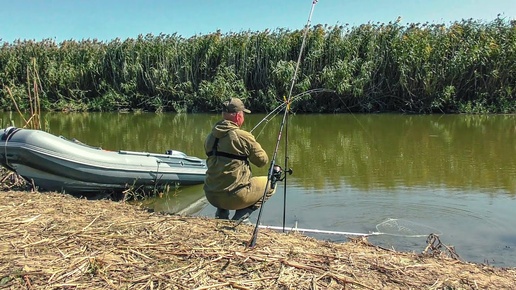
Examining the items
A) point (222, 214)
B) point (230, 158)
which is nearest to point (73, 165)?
point (222, 214)

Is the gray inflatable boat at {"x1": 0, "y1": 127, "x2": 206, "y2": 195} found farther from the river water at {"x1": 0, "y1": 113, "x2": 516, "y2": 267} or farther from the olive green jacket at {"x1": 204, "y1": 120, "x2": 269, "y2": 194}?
the olive green jacket at {"x1": 204, "y1": 120, "x2": 269, "y2": 194}

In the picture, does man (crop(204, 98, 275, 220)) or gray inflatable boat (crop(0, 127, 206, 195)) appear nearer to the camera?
man (crop(204, 98, 275, 220))

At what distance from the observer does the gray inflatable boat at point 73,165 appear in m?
5.78

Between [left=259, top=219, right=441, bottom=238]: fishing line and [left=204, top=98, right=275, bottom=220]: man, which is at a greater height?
[left=204, top=98, right=275, bottom=220]: man

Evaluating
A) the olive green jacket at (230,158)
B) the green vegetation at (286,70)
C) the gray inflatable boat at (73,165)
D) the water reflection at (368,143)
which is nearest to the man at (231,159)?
the olive green jacket at (230,158)

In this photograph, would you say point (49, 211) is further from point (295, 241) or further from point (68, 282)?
point (295, 241)

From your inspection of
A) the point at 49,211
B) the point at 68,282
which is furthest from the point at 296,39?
the point at 68,282

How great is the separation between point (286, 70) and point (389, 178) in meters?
11.5

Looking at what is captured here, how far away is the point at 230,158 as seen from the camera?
14.7 ft

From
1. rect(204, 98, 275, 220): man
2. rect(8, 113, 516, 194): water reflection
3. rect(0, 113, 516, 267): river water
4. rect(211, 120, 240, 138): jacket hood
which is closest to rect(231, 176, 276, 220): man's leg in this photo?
rect(204, 98, 275, 220): man

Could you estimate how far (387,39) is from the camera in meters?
18.3

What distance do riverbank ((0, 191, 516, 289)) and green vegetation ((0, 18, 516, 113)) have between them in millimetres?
14447

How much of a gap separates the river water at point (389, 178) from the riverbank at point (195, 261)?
1.19 metres

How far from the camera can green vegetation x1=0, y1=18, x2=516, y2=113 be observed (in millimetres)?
17625
